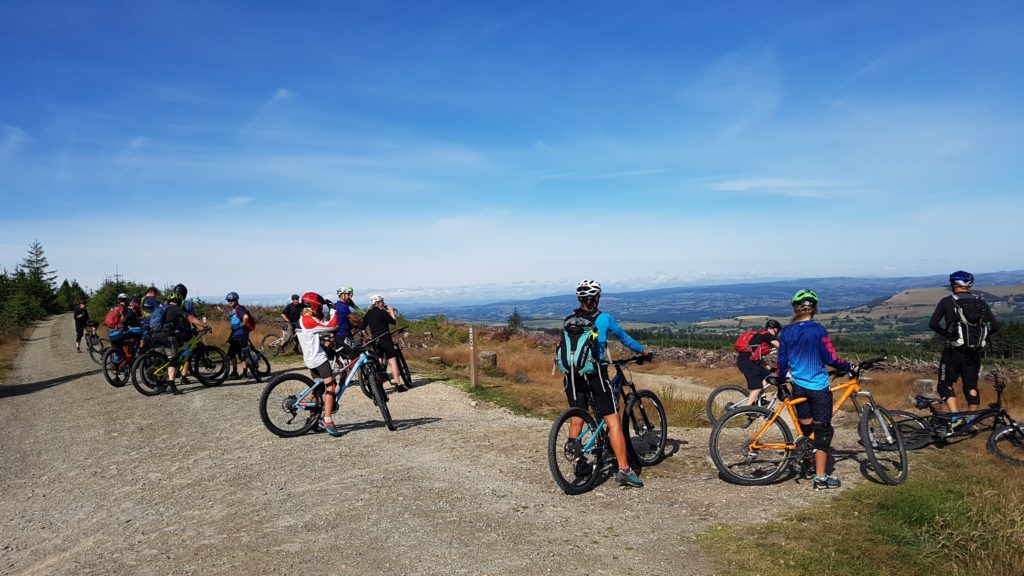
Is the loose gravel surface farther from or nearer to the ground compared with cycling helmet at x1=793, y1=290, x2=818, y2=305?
nearer to the ground

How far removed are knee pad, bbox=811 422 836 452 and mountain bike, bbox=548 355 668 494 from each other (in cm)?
181

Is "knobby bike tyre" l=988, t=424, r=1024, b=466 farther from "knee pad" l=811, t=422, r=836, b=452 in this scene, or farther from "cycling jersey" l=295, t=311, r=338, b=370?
"cycling jersey" l=295, t=311, r=338, b=370

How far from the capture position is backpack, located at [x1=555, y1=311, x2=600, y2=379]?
237 inches

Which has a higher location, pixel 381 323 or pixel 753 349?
pixel 381 323

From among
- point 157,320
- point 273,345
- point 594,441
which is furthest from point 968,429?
point 273,345

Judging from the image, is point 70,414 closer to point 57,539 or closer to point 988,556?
point 57,539

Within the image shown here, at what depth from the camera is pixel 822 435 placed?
6223mm

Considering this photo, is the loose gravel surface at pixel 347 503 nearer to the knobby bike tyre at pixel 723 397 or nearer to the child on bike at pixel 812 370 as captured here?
the child on bike at pixel 812 370

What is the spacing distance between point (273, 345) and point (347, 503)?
15.8 meters

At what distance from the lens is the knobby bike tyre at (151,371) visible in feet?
42.9

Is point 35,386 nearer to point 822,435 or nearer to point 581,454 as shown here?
point 581,454

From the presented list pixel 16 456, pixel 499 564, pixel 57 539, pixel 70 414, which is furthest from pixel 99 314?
pixel 499 564

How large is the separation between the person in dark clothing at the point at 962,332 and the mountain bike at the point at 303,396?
8591 mm

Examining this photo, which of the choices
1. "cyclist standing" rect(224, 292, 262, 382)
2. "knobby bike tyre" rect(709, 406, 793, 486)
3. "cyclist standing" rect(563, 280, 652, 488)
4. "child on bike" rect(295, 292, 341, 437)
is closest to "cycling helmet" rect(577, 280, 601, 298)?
"cyclist standing" rect(563, 280, 652, 488)
